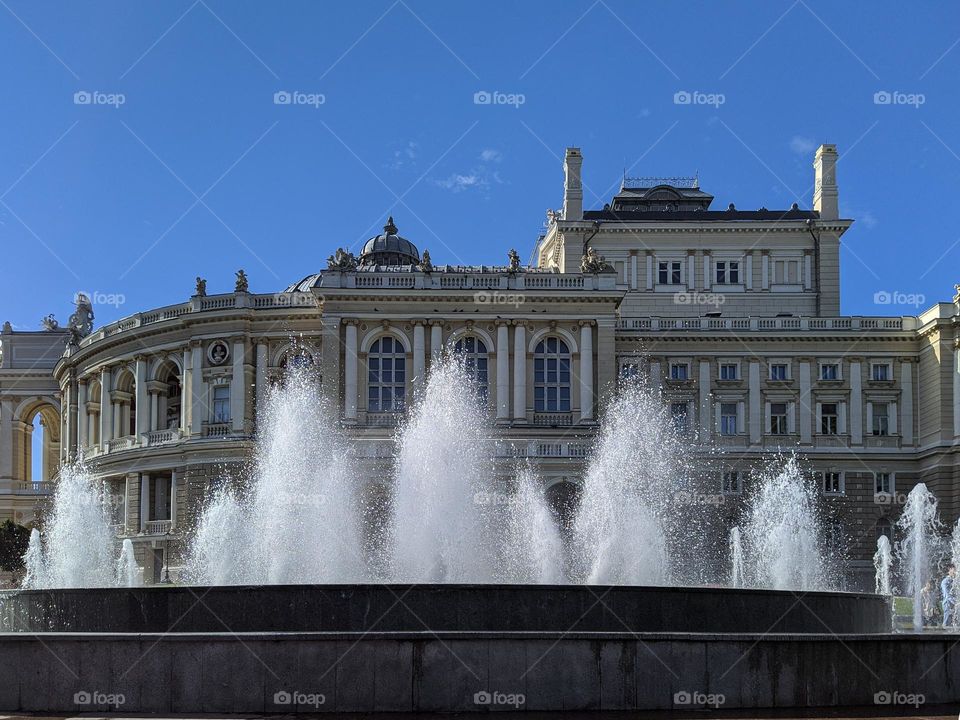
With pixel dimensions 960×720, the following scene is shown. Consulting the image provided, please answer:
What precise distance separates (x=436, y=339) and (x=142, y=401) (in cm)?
1743

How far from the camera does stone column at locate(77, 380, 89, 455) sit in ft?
237

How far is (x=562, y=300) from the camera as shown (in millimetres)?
61688

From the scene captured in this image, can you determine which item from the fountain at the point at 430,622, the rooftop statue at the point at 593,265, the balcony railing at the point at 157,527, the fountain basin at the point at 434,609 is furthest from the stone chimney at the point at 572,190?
the fountain basin at the point at 434,609

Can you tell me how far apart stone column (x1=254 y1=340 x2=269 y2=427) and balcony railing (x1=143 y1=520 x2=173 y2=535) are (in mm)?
7007

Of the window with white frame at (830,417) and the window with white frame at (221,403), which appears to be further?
the window with white frame at (830,417)

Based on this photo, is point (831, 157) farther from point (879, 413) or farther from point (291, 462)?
point (291, 462)

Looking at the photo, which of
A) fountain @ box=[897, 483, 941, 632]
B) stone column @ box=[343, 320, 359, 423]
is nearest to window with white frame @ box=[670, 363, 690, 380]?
fountain @ box=[897, 483, 941, 632]

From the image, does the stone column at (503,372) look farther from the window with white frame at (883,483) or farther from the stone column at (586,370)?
the window with white frame at (883,483)

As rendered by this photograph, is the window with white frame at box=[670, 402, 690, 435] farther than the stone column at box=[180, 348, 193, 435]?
Yes

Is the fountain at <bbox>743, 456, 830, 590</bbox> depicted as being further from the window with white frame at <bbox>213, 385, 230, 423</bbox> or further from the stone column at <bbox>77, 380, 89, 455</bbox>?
the stone column at <bbox>77, 380, 89, 455</bbox>

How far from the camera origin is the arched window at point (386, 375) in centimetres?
6138

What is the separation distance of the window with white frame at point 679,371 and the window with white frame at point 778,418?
4.93 m

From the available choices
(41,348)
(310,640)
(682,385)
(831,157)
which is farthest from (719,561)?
(41,348)

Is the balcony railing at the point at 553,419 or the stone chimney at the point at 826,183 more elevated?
the stone chimney at the point at 826,183
